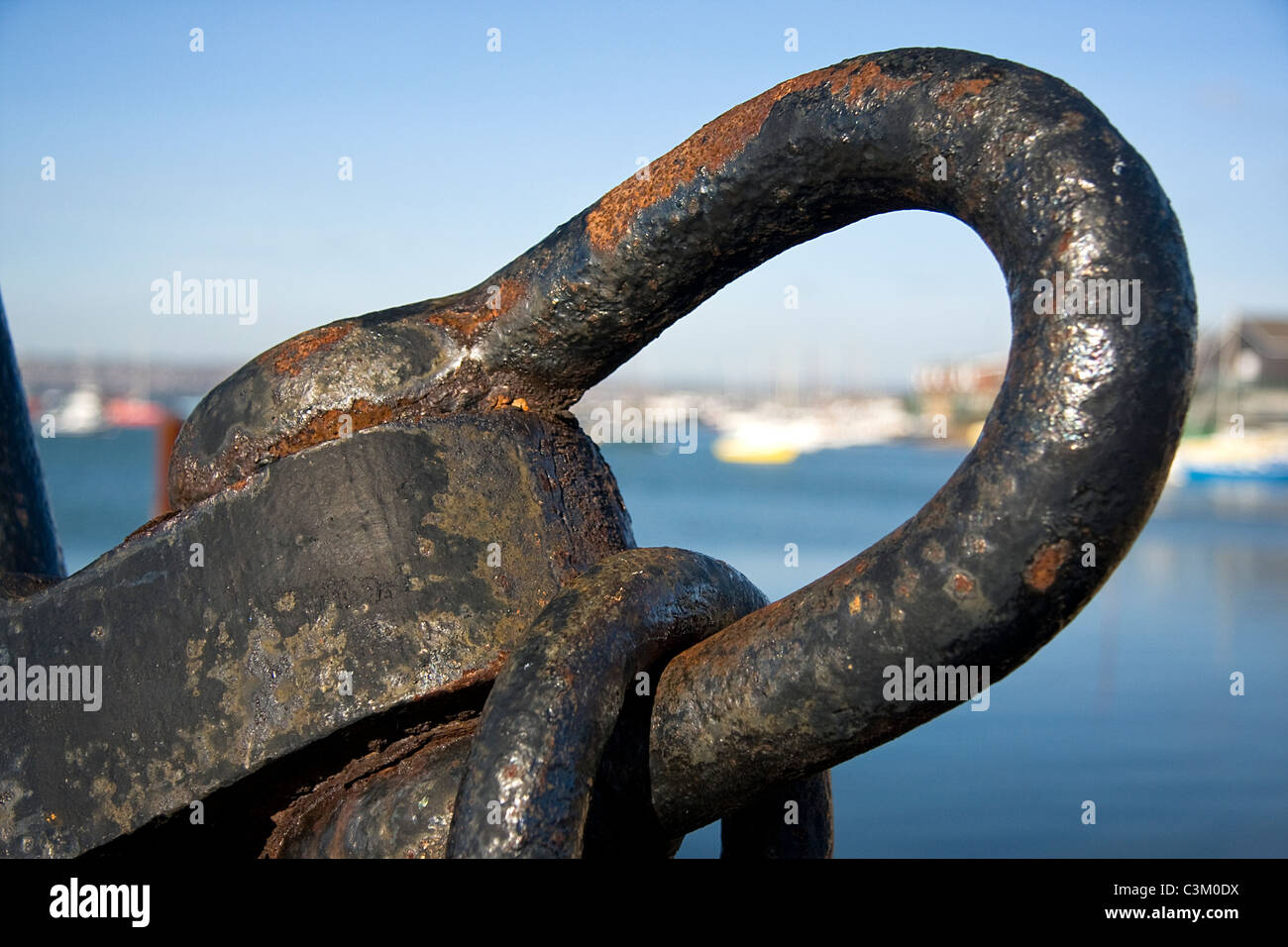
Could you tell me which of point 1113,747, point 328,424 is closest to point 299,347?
point 328,424

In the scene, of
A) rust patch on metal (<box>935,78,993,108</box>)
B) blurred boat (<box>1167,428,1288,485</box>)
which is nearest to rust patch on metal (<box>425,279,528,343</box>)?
rust patch on metal (<box>935,78,993,108</box>)

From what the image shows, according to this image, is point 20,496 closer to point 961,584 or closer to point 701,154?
point 701,154

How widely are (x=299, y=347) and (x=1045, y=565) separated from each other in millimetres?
1023

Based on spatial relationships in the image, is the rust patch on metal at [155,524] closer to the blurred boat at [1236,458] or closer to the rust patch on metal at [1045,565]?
the rust patch on metal at [1045,565]

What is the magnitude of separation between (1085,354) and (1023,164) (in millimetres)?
227

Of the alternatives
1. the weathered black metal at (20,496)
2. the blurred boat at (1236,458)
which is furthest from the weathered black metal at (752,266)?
the blurred boat at (1236,458)

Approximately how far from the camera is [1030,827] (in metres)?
5.60

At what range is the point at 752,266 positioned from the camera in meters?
1.65

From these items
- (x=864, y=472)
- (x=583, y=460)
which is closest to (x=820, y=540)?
(x=583, y=460)

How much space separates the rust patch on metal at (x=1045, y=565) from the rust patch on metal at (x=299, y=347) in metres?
0.96

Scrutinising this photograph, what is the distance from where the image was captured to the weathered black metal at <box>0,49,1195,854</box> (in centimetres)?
124

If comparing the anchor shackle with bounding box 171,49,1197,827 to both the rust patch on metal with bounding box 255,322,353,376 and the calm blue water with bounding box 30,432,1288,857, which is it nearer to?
the rust patch on metal with bounding box 255,322,353,376

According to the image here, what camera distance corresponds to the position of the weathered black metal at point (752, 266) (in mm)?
1235
